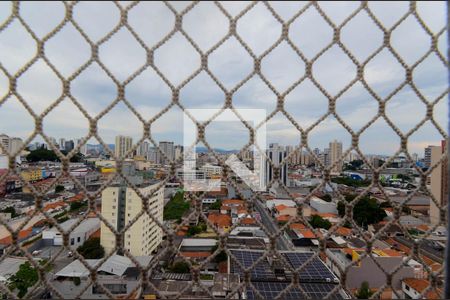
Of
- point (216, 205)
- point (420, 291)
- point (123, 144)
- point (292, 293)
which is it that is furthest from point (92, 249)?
point (420, 291)

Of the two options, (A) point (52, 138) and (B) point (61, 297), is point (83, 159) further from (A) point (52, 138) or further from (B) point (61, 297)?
(B) point (61, 297)

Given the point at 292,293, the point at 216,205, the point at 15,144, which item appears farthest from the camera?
the point at 216,205

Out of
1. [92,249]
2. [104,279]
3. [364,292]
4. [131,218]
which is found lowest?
[364,292]

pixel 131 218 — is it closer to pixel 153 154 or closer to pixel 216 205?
pixel 153 154

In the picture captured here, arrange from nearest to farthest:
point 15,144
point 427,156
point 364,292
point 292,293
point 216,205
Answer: point 15,144, point 427,156, point 292,293, point 364,292, point 216,205

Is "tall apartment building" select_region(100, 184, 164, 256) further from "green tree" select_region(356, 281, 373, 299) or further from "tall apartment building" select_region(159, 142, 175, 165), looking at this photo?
"green tree" select_region(356, 281, 373, 299)

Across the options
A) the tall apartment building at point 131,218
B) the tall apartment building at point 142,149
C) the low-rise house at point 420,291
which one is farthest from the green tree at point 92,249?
the low-rise house at point 420,291

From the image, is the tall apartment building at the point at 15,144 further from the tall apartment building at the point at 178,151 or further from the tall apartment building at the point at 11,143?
the tall apartment building at the point at 178,151
